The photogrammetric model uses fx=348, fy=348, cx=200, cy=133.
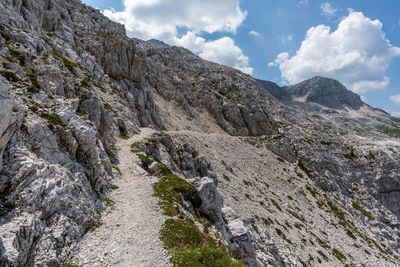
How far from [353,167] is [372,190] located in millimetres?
8270

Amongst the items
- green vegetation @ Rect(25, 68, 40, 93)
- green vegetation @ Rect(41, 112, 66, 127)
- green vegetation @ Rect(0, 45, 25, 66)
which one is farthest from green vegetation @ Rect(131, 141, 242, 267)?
green vegetation @ Rect(0, 45, 25, 66)

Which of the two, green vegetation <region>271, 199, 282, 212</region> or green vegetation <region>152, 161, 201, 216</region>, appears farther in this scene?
green vegetation <region>271, 199, 282, 212</region>

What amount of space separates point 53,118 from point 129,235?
1179 cm

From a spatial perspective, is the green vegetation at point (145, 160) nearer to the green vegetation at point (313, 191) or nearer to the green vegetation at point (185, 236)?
the green vegetation at point (185, 236)

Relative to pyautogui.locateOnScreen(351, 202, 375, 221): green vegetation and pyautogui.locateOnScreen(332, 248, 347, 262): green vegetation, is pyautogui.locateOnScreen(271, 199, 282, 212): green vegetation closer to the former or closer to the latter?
pyautogui.locateOnScreen(332, 248, 347, 262): green vegetation

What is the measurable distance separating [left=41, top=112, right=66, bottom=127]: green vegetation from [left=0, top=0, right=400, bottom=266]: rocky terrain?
0.52ft

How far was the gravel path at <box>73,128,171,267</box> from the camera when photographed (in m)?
20.2

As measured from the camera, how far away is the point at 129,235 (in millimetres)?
22734

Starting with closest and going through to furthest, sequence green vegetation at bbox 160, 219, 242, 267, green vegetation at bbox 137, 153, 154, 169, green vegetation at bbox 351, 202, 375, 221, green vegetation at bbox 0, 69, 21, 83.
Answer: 1. green vegetation at bbox 160, 219, 242, 267
2. green vegetation at bbox 0, 69, 21, 83
3. green vegetation at bbox 137, 153, 154, 169
4. green vegetation at bbox 351, 202, 375, 221

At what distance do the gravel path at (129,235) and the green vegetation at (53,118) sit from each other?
7.29 m

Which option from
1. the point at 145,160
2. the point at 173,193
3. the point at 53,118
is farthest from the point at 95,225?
the point at 145,160

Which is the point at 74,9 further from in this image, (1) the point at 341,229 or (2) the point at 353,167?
(2) the point at 353,167

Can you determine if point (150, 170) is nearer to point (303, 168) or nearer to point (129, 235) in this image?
point (129, 235)

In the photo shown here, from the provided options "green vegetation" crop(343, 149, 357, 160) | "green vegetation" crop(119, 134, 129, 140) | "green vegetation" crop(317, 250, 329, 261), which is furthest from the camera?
"green vegetation" crop(343, 149, 357, 160)
